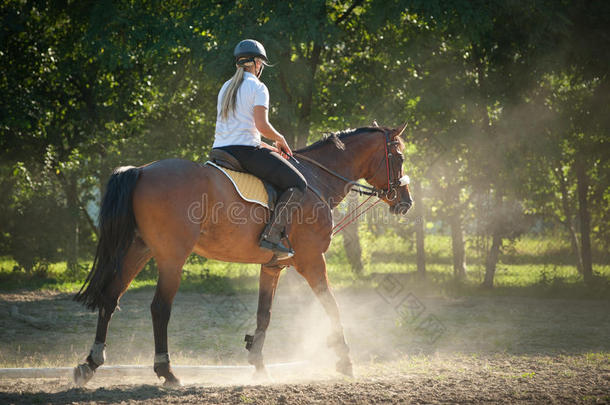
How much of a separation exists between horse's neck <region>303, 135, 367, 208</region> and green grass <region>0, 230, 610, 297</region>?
26.5 feet

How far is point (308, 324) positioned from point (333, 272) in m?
8.16

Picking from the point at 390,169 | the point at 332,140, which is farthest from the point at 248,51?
the point at 390,169

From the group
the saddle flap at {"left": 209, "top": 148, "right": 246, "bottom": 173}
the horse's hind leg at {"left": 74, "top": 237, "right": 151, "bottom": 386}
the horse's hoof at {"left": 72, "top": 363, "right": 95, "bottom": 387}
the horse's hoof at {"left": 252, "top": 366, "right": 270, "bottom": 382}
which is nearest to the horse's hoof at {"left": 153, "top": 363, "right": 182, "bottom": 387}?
the horse's hind leg at {"left": 74, "top": 237, "right": 151, "bottom": 386}

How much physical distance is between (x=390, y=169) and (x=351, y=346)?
3.13 m

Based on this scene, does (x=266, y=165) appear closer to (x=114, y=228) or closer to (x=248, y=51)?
(x=248, y=51)

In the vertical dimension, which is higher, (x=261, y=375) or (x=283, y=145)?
(x=283, y=145)

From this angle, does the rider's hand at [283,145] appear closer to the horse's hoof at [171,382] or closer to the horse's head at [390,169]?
the horse's head at [390,169]

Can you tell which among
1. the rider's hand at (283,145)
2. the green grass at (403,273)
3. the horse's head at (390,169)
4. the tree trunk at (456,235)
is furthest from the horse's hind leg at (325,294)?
the tree trunk at (456,235)

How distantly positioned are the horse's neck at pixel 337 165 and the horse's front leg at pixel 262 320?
1.13 meters

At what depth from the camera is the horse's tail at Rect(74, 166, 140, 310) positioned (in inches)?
205

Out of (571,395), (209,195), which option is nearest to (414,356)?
(571,395)

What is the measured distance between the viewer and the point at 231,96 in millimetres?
5664

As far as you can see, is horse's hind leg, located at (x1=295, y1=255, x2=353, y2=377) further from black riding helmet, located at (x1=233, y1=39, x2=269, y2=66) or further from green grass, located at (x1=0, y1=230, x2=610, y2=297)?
green grass, located at (x1=0, y1=230, x2=610, y2=297)

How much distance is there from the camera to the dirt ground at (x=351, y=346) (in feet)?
16.8
